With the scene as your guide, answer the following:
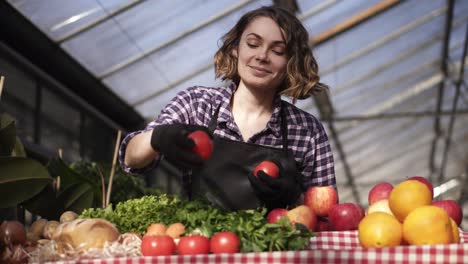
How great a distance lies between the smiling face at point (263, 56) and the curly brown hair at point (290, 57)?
3 cm

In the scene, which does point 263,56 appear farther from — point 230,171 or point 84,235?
point 84,235

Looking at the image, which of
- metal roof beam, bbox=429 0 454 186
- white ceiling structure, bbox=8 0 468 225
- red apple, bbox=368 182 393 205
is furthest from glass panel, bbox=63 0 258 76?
red apple, bbox=368 182 393 205

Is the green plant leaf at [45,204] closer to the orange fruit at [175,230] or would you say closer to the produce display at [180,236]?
the produce display at [180,236]

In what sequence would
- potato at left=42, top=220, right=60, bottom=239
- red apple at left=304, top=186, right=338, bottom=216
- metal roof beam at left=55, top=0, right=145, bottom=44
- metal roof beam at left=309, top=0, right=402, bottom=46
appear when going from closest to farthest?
→ 1. potato at left=42, top=220, right=60, bottom=239
2. red apple at left=304, top=186, right=338, bottom=216
3. metal roof beam at left=55, top=0, right=145, bottom=44
4. metal roof beam at left=309, top=0, right=402, bottom=46

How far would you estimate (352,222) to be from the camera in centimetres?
246

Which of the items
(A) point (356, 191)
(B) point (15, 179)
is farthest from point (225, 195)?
(A) point (356, 191)

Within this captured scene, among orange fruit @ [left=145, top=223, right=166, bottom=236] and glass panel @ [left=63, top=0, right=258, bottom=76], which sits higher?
glass panel @ [left=63, top=0, right=258, bottom=76]

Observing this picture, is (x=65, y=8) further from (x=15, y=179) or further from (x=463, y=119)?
(x=463, y=119)

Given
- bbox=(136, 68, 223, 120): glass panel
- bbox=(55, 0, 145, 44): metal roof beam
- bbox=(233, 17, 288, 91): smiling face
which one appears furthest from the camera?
bbox=(136, 68, 223, 120): glass panel

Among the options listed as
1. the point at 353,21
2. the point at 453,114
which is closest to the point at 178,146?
the point at 353,21

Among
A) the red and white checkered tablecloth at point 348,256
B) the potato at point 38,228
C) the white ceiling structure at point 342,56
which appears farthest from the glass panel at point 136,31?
the red and white checkered tablecloth at point 348,256

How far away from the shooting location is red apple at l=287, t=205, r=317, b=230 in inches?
93.3

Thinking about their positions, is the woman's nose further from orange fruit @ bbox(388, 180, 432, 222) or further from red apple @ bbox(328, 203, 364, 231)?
orange fruit @ bbox(388, 180, 432, 222)

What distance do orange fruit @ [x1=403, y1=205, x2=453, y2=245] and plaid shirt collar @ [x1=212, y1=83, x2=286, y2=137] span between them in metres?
0.93
